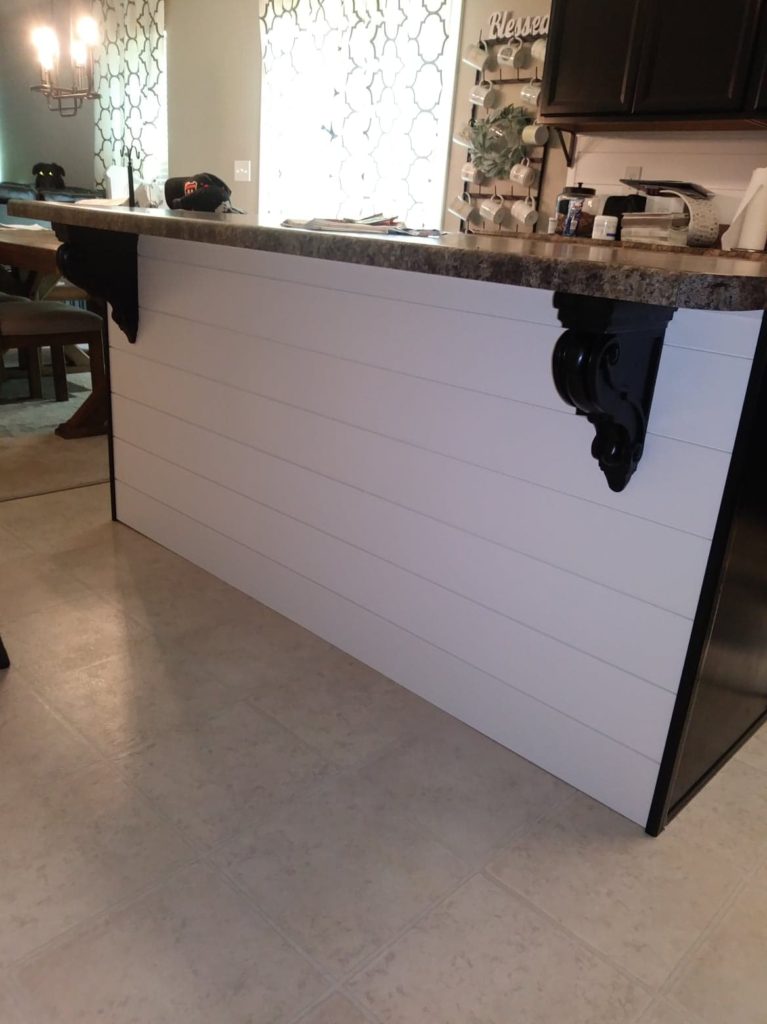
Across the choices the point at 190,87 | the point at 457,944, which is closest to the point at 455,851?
the point at 457,944

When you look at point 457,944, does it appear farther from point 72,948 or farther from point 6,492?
point 6,492

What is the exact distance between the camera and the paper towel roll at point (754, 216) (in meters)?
2.56

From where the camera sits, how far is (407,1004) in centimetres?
97

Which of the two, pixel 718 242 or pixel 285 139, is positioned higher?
pixel 285 139

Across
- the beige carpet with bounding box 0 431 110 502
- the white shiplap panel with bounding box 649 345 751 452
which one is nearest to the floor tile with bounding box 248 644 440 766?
the white shiplap panel with bounding box 649 345 751 452

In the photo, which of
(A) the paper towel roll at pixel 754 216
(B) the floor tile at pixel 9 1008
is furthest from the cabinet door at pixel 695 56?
(B) the floor tile at pixel 9 1008

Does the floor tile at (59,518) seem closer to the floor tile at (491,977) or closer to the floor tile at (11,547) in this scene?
the floor tile at (11,547)

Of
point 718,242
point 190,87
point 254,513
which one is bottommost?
point 254,513

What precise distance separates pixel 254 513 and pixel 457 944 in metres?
1.15

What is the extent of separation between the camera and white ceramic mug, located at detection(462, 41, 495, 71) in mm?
3414

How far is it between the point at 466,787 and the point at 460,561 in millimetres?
414

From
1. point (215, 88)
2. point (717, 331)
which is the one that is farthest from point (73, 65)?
point (717, 331)

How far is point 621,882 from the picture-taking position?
1.19m

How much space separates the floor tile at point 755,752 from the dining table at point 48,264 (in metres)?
2.19
